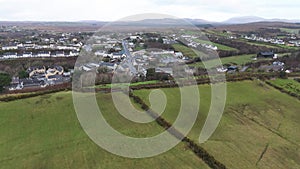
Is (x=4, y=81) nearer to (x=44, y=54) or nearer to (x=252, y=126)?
(x=44, y=54)

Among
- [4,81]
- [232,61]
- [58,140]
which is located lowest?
[58,140]

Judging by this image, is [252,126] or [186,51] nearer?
[252,126]

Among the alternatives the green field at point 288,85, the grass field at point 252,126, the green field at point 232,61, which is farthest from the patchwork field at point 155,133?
the green field at point 232,61

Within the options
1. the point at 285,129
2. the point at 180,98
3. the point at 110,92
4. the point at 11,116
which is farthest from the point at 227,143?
the point at 11,116

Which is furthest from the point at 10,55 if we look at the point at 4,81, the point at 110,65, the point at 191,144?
the point at 191,144

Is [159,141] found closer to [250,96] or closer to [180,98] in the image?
[180,98]

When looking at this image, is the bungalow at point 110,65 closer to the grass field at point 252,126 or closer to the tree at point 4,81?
the tree at point 4,81
